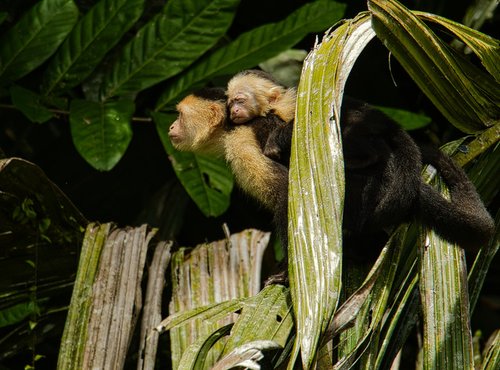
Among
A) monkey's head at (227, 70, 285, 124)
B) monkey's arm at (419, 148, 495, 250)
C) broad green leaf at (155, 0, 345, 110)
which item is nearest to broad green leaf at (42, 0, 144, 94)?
broad green leaf at (155, 0, 345, 110)

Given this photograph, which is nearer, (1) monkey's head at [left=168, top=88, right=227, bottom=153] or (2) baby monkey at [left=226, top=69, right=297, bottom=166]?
(2) baby monkey at [left=226, top=69, right=297, bottom=166]

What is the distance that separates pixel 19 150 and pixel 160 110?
1282 millimetres

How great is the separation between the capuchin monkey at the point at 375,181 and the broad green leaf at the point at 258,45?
1.90 feet

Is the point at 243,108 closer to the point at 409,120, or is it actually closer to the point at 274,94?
the point at 274,94

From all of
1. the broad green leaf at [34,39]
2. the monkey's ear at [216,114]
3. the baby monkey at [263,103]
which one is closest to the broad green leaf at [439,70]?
the baby monkey at [263,103]

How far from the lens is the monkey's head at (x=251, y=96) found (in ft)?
11.7

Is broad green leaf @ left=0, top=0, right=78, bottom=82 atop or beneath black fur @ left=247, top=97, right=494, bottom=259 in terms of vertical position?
atop

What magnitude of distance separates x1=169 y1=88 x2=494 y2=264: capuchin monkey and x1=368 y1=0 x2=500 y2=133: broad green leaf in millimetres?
222

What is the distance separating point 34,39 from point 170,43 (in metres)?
0.70

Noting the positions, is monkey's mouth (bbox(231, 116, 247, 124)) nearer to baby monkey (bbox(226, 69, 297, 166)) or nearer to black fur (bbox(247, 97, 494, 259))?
baby monkey (bbox(226, 69, 297, 166))

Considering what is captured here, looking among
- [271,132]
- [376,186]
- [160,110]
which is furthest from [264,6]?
[376,186]

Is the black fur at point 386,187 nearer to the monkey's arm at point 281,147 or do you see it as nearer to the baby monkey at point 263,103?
the monkey's arm at point 281,147

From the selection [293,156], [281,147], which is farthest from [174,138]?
[293,156]

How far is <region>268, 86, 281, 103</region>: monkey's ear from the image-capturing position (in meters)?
3.62
